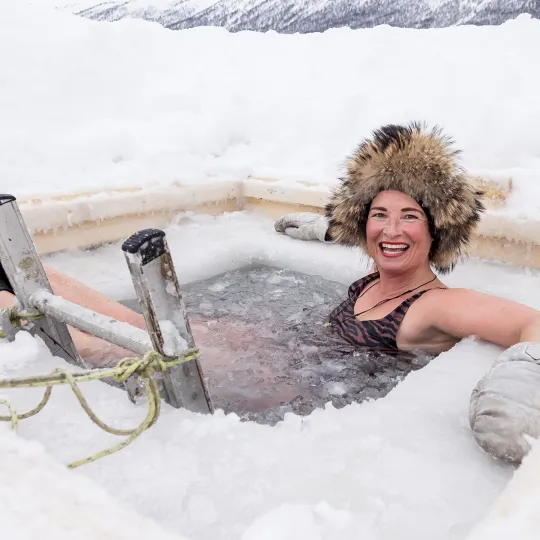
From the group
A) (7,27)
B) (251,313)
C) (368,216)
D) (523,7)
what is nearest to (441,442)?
(368,216)

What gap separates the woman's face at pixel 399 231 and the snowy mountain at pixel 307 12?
377 cm

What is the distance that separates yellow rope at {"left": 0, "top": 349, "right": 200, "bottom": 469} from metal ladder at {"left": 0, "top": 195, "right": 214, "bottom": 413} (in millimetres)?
27

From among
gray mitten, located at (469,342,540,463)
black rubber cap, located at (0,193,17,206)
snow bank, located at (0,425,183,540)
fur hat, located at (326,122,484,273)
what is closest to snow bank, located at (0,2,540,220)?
fur hat, located at (326,122,484,273)

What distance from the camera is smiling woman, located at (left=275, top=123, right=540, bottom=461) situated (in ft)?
5.87

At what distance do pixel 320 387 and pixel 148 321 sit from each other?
0.92 m

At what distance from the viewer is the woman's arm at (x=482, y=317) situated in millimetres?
1508

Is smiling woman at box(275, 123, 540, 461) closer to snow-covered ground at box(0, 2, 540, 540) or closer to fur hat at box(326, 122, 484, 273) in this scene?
fur hat at box(326, 122, 484, 273)

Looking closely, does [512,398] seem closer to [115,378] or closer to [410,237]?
[115,378]

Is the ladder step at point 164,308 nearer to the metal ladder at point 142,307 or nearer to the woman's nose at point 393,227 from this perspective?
the metal ladder at point 142,307

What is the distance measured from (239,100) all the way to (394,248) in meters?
3.12

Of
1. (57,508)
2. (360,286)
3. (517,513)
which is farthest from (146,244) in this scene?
(360,286)

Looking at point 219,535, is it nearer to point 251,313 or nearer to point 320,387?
point 320,387

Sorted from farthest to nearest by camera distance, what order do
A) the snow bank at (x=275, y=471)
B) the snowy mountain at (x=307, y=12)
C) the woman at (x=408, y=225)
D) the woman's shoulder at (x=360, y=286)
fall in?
the snowy mountain at (x=307, y=12) < the woman's shoulder at (x=360, y=286) < the woman at (x=408, y=225) < the snow bank at (x=275, y=471)

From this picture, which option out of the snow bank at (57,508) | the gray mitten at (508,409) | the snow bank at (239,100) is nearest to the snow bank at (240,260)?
the snow bank at (239,100)
